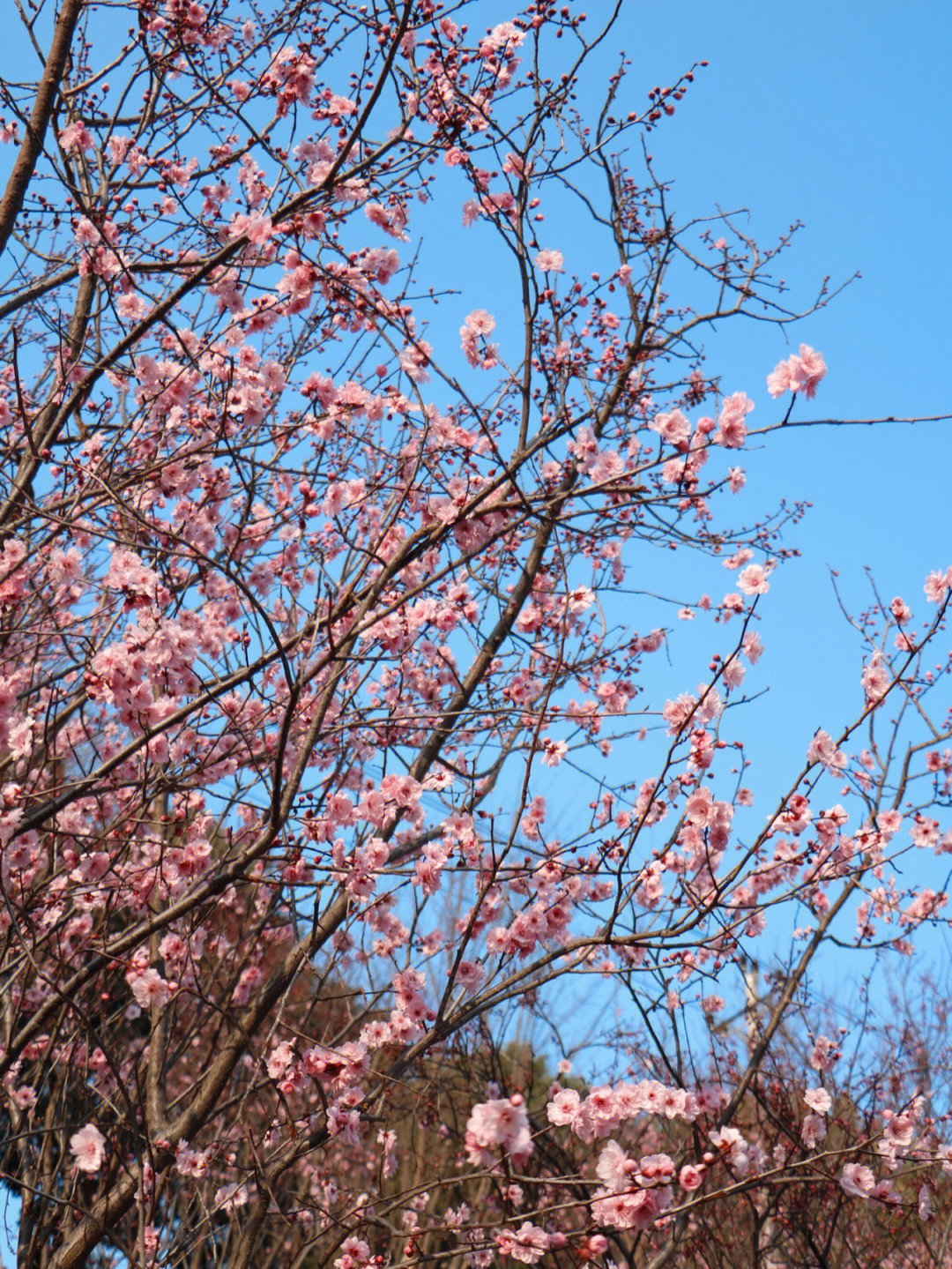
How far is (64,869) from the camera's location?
3.93 m

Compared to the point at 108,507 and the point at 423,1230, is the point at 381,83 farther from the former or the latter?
the point at 423,1230

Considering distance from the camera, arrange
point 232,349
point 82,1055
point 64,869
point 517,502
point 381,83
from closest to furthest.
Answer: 1. point 381,83
2. point 517,502
3. point 64,869
4. point 232,349
5. point 82,1055

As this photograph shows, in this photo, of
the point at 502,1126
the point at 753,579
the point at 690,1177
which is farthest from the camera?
the point at 753,579

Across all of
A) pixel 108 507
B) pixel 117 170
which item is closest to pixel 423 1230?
pixel 108 507

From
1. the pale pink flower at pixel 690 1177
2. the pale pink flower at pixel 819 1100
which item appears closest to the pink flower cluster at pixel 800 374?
the pale pink flower at pixel 690 1177

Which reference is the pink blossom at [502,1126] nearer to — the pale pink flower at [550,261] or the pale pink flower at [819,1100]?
the pale pink flower at [819,1100]

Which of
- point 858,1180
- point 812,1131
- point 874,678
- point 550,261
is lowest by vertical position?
point 858,1180

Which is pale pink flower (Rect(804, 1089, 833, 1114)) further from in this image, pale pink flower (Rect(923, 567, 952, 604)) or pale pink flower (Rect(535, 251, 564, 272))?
pale pink flower (Rect(535, 251, 564, 272))

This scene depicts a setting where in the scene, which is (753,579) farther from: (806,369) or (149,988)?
(149,988)

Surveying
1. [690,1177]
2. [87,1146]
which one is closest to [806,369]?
[690,1177]

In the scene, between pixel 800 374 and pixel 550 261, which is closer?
pixel 800 374

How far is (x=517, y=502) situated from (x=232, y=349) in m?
1.88

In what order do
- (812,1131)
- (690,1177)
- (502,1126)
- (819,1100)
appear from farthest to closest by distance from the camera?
(812,1131) < (819,1100) < (690,1177) < (502,1126)

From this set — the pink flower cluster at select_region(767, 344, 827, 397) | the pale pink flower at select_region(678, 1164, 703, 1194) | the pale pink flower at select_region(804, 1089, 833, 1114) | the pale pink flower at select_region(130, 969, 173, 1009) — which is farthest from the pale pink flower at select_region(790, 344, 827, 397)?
the pale pink flower at select_region(130, 969, 173, 1009)
